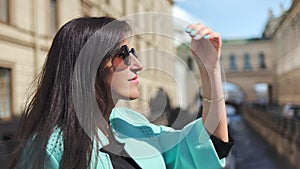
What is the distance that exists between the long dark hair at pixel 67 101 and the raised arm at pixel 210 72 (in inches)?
6.3

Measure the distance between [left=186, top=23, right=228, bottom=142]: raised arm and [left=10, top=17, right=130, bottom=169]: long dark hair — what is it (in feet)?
0.52

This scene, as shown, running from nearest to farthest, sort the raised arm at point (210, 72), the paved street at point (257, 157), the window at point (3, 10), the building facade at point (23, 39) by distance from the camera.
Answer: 1. the raised arm at point (210, 72)
2. the building facade at point (23, 39)
3. the window at point (3, 10)
4. the paved street at point (257, 157)

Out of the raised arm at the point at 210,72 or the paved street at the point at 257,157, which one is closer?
the raised arm at the point at 210,72

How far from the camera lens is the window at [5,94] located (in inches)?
91.2

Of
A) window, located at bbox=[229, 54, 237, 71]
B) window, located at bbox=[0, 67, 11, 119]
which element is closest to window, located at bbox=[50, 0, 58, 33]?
window, located at bbox=[0, 67, 11, 119]

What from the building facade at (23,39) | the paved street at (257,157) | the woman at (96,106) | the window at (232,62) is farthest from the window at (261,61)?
the woman at (96,106)

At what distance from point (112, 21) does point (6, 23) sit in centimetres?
259

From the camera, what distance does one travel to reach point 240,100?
20.4 meters

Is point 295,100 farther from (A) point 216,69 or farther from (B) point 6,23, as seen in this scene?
(B) point 6,23

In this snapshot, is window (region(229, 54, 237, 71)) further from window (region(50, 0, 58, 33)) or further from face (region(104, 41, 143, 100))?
face (region(104, 41, 143, 100))

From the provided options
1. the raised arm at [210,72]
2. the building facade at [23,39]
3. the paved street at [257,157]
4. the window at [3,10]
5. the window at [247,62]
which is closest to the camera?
the raised arm at [210,72]

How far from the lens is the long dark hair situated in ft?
1.75

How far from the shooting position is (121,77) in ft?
1.93

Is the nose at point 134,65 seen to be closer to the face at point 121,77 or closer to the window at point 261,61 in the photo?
the face at point 121,77
